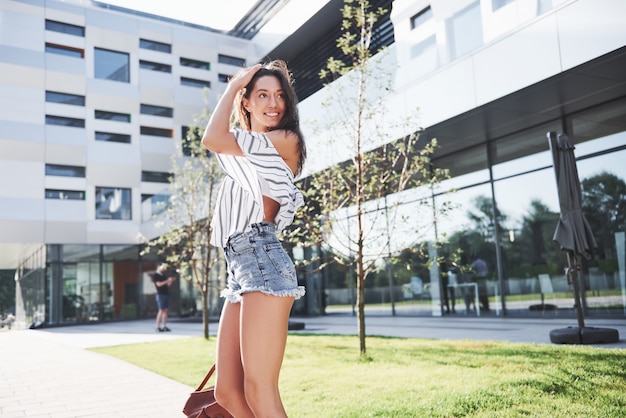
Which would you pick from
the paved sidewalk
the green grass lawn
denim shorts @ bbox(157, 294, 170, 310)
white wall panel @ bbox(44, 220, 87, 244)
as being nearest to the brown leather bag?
the green grass lawn

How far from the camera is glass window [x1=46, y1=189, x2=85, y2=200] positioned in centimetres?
2239

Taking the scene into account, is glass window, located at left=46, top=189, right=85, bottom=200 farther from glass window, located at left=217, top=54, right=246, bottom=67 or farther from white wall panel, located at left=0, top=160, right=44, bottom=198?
glass window, located at left=217, top=54, right=246, bottom=67

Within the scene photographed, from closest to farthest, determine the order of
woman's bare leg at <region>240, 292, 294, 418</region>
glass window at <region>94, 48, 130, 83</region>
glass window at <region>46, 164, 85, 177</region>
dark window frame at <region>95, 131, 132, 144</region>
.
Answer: woman's bare leg at <region>240, 292, 294, 418</region>
glass window at <region>46, 164, 85, 177</region>
dark window frame at <region>95, 131, 132, 144</region>
glass window at <region>94, 48, 130, 83</region>

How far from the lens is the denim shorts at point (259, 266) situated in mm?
1859

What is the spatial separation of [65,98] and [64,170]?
10.5ft

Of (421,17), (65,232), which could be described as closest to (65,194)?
(65,232)

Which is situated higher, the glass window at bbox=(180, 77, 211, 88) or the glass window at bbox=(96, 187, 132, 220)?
the glass window at bbox=(180, 77, 211, 88)

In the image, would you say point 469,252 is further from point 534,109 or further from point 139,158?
point 139,158

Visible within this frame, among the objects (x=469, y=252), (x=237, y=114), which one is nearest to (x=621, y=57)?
(x=469, y=252)

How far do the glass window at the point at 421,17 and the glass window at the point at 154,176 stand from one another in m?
16.7

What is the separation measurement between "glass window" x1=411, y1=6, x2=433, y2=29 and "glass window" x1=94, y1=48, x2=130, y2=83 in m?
17.9

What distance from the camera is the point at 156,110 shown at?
2544 cm

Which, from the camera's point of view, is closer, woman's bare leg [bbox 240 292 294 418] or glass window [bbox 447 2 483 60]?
woman's bare leg [bbox 240 292 294 418]

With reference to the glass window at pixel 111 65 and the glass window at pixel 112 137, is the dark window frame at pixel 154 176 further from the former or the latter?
the glass window at pixel 111 65
